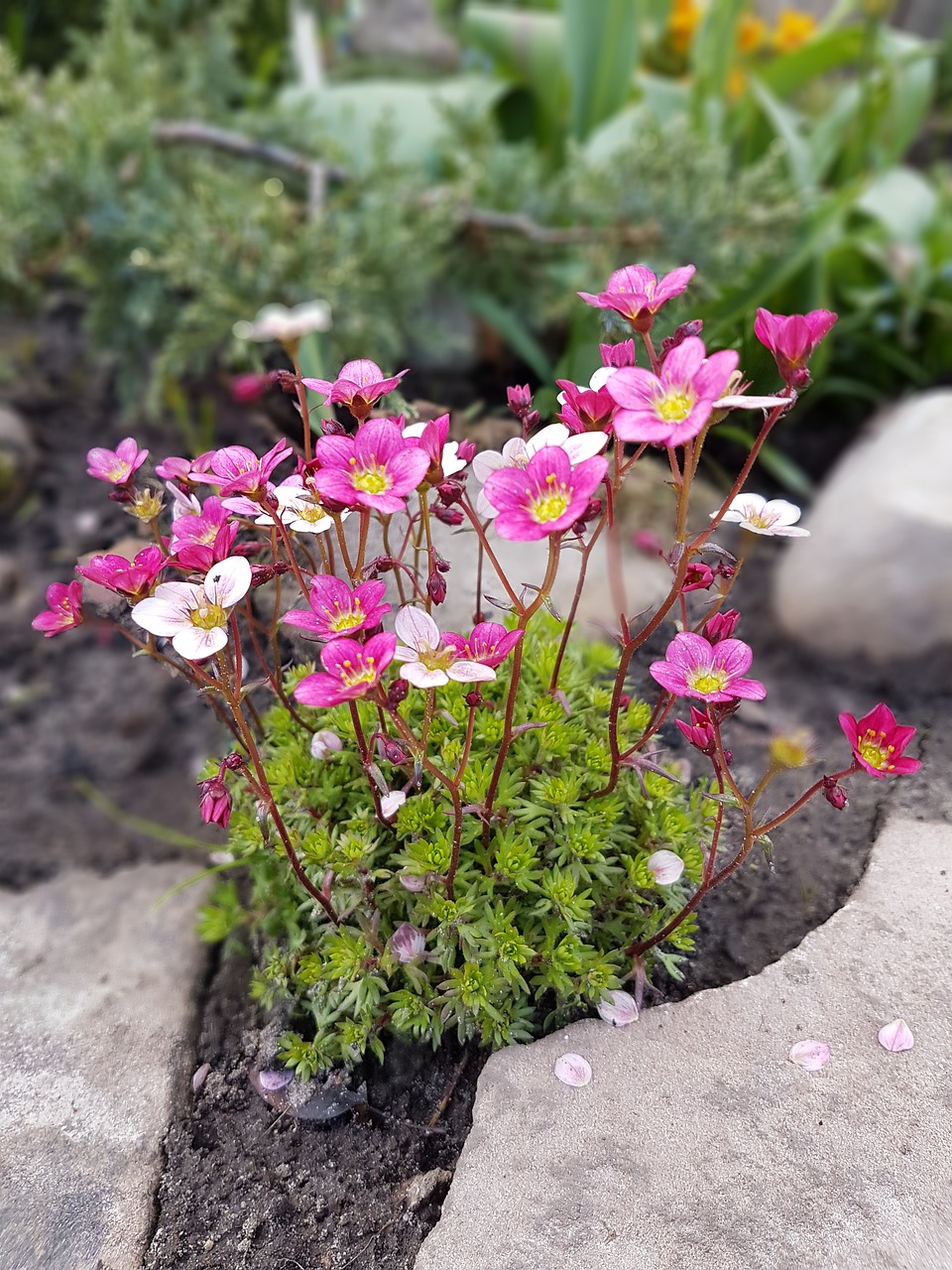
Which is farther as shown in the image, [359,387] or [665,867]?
[665,867]

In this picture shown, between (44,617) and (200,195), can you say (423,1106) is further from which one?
(200,195)

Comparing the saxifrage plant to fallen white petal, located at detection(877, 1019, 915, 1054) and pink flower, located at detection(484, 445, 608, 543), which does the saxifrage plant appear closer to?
pink flower, located at detection(484, 445, 608, 543)

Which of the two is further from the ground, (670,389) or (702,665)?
(670,389)

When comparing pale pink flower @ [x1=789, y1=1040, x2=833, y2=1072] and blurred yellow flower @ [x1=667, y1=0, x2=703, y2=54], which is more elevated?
blurred yellow flower @ [x1=667, y1=0, x2=703, y2=54]

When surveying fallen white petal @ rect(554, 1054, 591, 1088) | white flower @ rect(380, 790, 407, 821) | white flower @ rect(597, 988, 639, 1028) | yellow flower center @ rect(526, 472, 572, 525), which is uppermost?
yellow flower center @ rect(526, 472, 572, 525)

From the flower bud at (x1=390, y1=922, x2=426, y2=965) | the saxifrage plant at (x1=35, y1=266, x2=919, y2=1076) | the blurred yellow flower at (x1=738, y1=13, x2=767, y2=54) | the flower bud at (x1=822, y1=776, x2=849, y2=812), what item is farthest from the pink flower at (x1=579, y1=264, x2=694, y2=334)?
the blurred yellow flower at (x1=738, y1=13, x2=767, y2=54)

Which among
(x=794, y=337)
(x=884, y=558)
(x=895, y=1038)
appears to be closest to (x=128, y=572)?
(x=794, y=337)

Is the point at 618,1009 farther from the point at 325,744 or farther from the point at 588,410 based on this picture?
the point at 588,410

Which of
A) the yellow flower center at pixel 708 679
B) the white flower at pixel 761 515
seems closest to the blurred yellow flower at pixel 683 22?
the white flower at pixel 761 515
